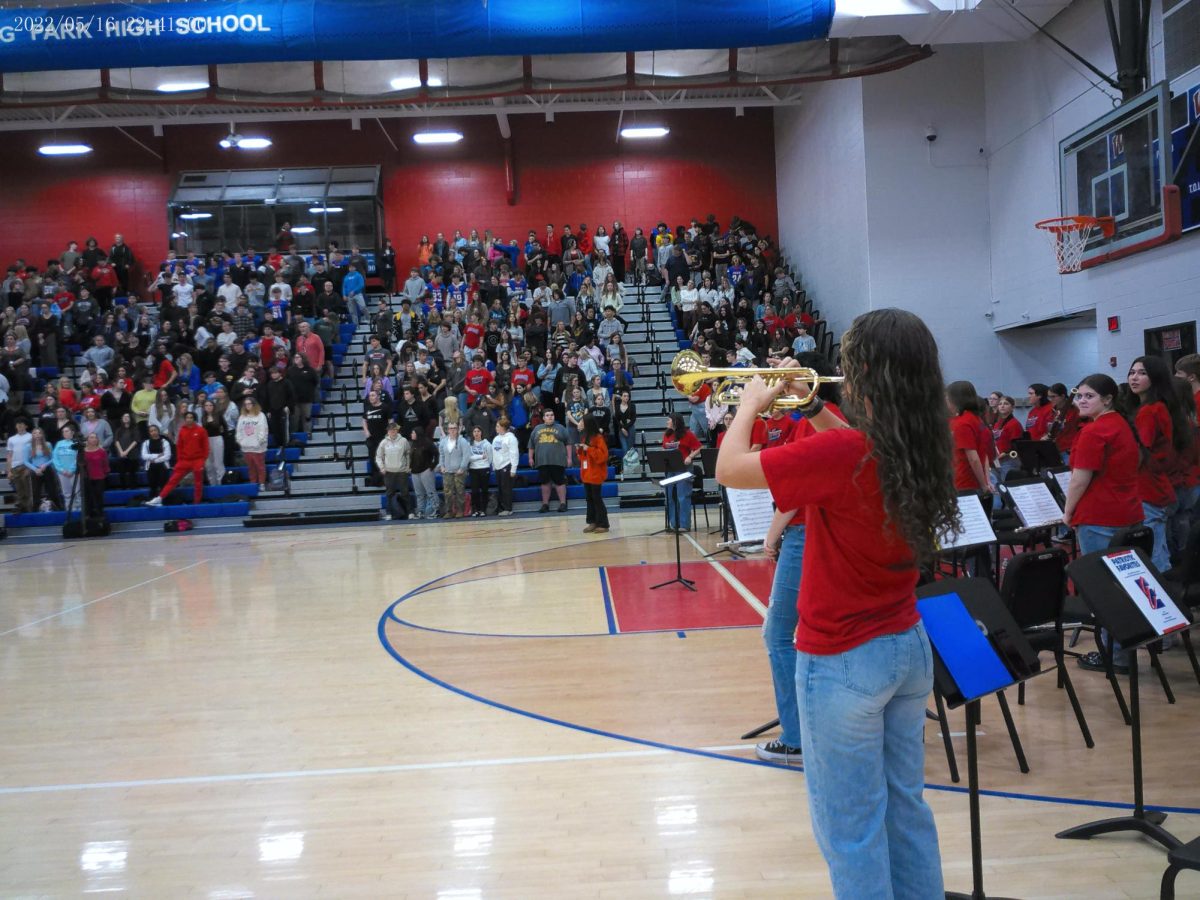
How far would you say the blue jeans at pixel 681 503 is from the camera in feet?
41.6

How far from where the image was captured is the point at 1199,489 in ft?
22.6

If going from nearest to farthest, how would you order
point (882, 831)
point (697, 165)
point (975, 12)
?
1. point (882, 831)
2. point (975, 12)
3. point (697, 165)

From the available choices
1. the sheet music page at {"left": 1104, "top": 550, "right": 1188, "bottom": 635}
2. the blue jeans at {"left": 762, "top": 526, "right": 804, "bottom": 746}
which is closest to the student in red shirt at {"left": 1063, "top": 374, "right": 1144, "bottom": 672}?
the sheet music page at {"left": 1104, "top": 550, "right": 1188, "bottom": 635}

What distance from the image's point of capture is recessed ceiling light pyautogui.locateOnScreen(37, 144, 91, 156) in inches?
938

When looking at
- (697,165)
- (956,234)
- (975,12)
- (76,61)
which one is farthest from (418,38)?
(697,165)

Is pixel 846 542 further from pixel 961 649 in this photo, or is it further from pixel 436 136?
pixel 436 136

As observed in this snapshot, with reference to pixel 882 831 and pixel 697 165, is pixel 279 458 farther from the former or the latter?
→ pixel 882 831

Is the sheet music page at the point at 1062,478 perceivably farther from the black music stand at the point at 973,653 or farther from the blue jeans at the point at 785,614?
the black music stand at the point at 973,653

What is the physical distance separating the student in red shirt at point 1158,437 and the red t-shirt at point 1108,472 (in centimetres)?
48

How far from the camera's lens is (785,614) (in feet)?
13.9

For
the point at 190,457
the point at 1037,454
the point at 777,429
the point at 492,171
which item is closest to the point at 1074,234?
the point at 1037,454

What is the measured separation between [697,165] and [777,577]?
892 inches

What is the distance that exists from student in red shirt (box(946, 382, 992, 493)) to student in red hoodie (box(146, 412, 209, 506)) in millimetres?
13408

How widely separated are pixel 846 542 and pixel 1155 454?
4.66 metres
